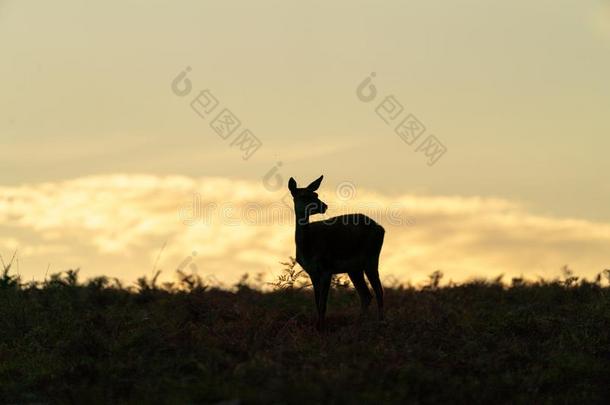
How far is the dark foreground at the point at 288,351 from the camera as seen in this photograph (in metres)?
13.1

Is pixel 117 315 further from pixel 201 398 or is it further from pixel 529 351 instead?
pixel 529 351

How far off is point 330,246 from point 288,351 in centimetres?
289

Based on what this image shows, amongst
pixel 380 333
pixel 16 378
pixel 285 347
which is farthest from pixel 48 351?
pixel 380 333

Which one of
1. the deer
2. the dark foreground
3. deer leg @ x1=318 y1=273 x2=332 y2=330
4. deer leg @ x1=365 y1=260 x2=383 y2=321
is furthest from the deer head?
the dark foreground

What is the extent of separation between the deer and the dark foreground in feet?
2.73

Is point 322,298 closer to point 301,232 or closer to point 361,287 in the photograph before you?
point 301,232

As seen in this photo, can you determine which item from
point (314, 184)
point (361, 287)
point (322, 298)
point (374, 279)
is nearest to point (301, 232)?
point (314, 184)

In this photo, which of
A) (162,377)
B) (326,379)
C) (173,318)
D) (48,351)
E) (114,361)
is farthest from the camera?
(173,318)

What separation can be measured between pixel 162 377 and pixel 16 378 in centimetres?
301

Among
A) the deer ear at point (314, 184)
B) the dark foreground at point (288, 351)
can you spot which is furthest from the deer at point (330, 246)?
the dark foreground at point (288, 351)

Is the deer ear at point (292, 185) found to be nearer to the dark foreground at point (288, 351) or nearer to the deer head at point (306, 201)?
the deer head at point (306, 201)

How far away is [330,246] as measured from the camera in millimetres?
16906

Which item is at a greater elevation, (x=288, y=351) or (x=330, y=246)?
(x=330, y=246)

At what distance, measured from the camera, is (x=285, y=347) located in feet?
48.9
